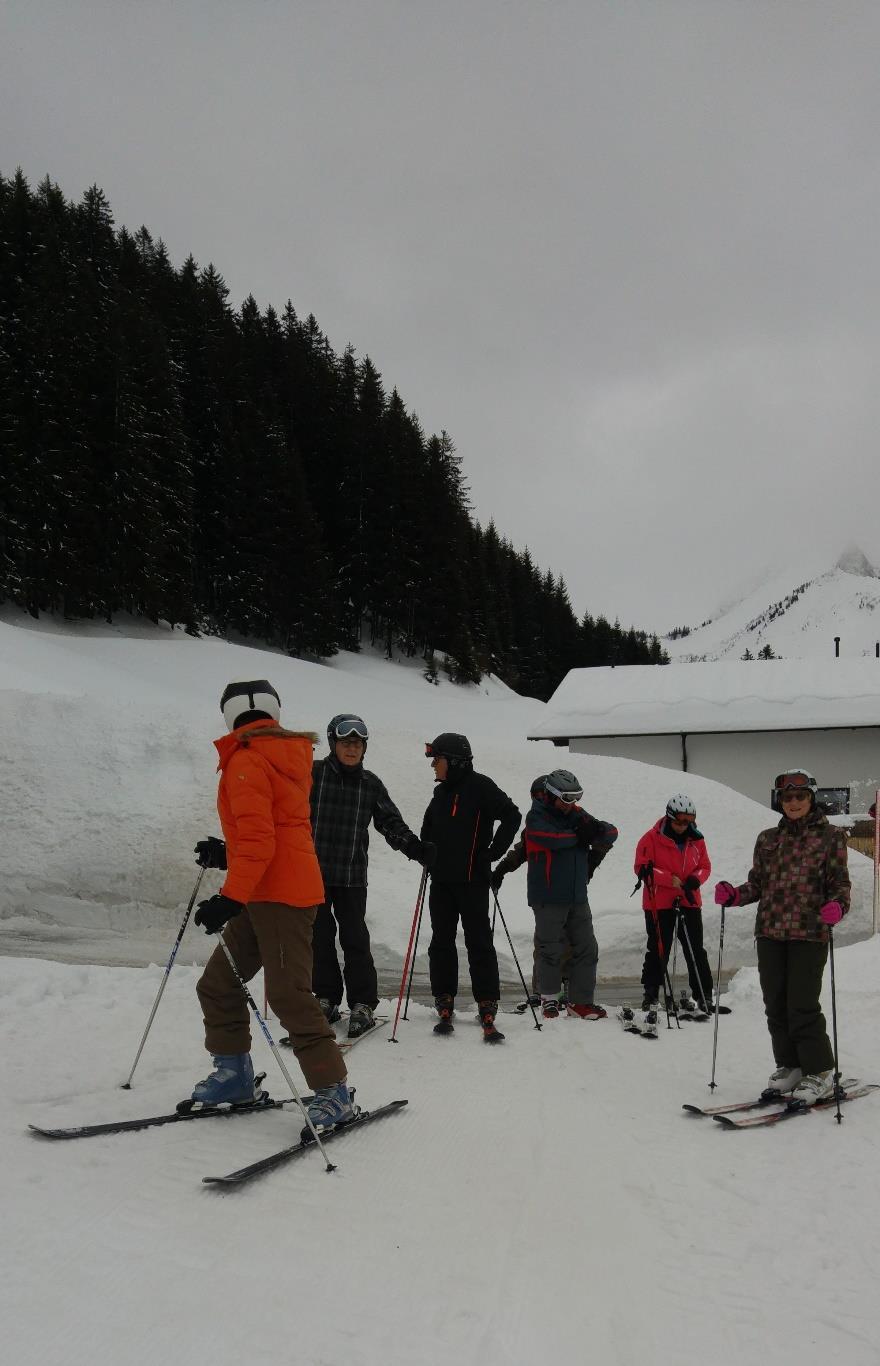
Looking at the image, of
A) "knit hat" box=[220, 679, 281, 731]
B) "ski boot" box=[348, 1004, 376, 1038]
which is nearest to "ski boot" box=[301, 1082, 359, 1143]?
"knit hat" box=[220, 679, 281, 731]

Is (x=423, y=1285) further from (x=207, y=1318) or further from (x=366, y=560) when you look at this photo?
(x=366, y=560)

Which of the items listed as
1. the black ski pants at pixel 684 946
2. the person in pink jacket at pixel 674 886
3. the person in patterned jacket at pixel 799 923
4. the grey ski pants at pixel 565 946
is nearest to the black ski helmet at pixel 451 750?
the grey ski pants at pixel 565 946

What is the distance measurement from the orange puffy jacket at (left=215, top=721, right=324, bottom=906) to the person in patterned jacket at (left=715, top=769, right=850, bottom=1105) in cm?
257

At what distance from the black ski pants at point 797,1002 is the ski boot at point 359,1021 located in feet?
8.67

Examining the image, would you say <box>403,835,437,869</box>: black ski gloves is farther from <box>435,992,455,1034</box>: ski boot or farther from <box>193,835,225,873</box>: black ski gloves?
<box>193,835,225,873</box>: black ski gloves

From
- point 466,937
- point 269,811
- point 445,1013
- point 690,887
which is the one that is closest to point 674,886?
point 690,887

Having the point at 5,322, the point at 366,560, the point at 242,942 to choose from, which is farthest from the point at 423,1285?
the point at 366,560

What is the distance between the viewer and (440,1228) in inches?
126

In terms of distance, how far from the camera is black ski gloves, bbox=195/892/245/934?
11.9 feet

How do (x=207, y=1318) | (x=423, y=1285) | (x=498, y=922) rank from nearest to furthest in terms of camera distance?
(x=207, y=1318)
(x=423, y=1285)
(x=498, y=922)

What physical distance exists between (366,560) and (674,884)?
135 ft

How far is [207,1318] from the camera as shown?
96.8 inches

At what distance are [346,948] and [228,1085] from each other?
193cm

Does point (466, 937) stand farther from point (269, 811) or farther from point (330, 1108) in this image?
point (269, 811)
